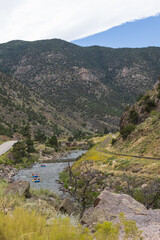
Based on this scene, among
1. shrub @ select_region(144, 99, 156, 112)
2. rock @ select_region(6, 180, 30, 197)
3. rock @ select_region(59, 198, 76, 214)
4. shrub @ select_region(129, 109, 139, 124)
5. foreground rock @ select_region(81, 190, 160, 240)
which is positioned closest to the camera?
foreground rock @ select_region(81, 190, 160, 240)

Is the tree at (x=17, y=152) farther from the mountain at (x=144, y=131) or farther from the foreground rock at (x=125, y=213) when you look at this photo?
the foreground rock at (x=125, y=213)

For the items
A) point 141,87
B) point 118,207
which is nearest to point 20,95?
point 141,87

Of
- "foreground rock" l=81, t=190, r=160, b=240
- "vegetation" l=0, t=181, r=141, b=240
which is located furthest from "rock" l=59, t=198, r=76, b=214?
"vegetation" l=0, t=181, r=141, b=240

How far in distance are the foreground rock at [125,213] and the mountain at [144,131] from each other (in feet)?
62.9

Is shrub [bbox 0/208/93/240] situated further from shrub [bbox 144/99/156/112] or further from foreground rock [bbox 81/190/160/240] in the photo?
shrub [bbox 144/99/156/112]

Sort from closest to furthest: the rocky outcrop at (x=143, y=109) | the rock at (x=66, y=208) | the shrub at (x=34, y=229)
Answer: the shrub at (x=34, y=229) < the rock at (x=66, y=208) < the rocky outcrop at (x=143, y=109)

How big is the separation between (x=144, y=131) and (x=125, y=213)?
29.2 m

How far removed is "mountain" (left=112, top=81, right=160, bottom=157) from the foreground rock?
19.2m

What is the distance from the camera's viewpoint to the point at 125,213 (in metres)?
7.37

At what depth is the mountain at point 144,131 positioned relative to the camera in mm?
29373

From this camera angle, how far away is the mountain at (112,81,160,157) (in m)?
29.4

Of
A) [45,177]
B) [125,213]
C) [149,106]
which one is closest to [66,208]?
[125,213]

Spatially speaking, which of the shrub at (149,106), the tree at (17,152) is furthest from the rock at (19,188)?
the tree at (17,152)

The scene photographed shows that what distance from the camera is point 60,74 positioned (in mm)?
190500
